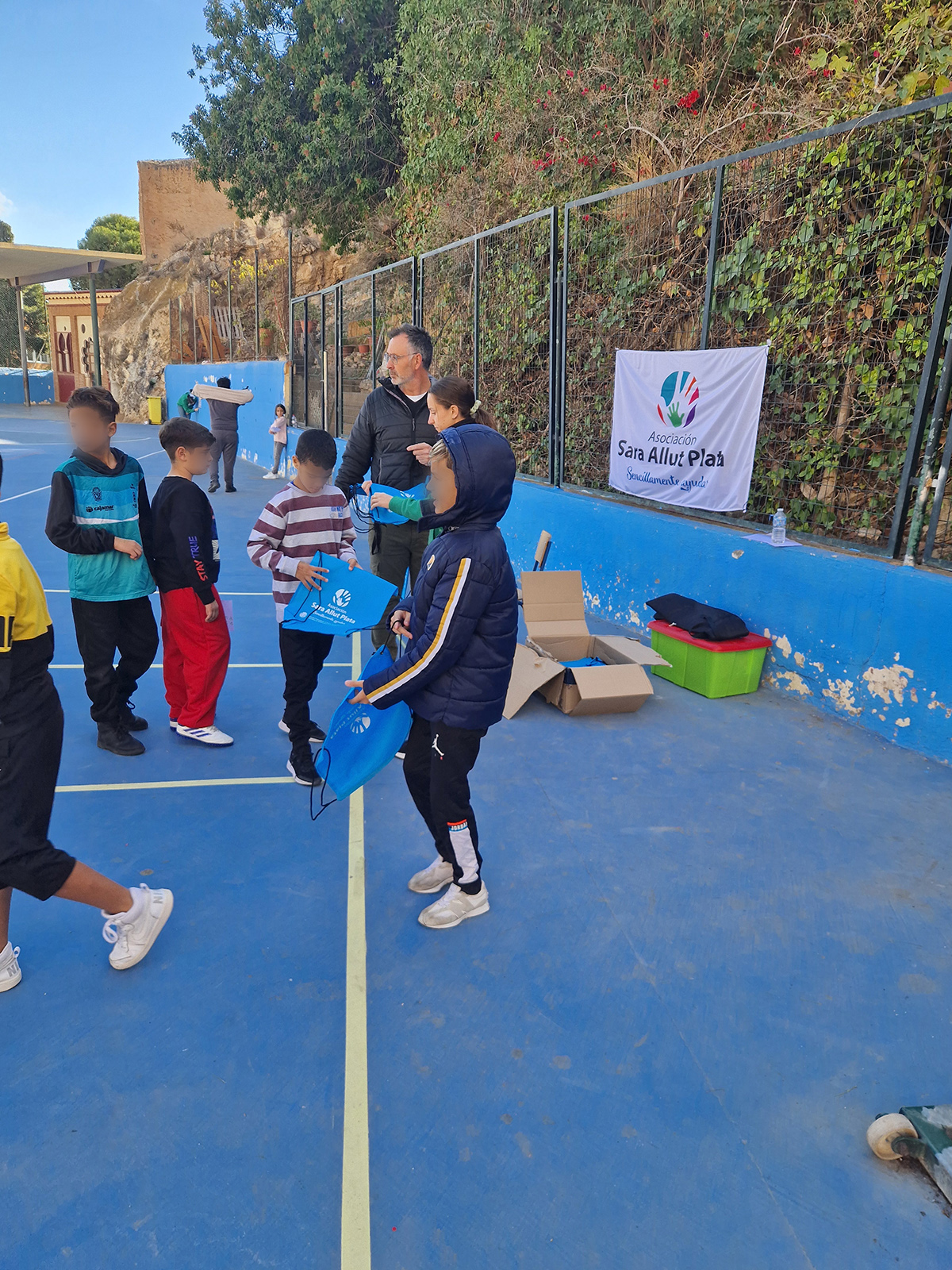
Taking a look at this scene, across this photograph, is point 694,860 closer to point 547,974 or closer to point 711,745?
point 547,974

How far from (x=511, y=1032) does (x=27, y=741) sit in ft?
5.41

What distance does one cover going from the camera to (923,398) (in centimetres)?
445

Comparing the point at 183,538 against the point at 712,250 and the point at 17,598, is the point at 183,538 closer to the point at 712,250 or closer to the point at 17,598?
the point at 17,598

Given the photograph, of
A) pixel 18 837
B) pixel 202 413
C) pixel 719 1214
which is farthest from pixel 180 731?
pixel 202 413

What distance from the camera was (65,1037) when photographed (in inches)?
91.9

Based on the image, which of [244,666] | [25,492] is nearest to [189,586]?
[244,666]

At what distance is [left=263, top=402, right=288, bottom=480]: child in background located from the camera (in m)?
Result: 15.1

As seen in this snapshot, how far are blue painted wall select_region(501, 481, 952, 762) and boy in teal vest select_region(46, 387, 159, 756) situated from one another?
3735 mm

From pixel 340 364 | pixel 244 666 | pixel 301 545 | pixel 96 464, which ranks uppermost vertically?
pixel 340 364

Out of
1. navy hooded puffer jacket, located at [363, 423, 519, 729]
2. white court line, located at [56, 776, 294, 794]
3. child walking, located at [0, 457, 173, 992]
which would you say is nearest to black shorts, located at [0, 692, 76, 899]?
child walking, located at [0, 457, 173, 992]

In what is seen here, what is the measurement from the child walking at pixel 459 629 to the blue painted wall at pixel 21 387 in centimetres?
4667

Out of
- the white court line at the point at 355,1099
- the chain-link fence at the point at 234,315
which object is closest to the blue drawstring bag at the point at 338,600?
the white court line at the point at 355,1099

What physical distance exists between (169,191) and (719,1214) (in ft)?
147

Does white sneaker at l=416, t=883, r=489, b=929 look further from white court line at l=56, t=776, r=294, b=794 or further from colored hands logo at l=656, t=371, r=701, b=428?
colored hands logo at l=656, t=371, r=701, b=428
